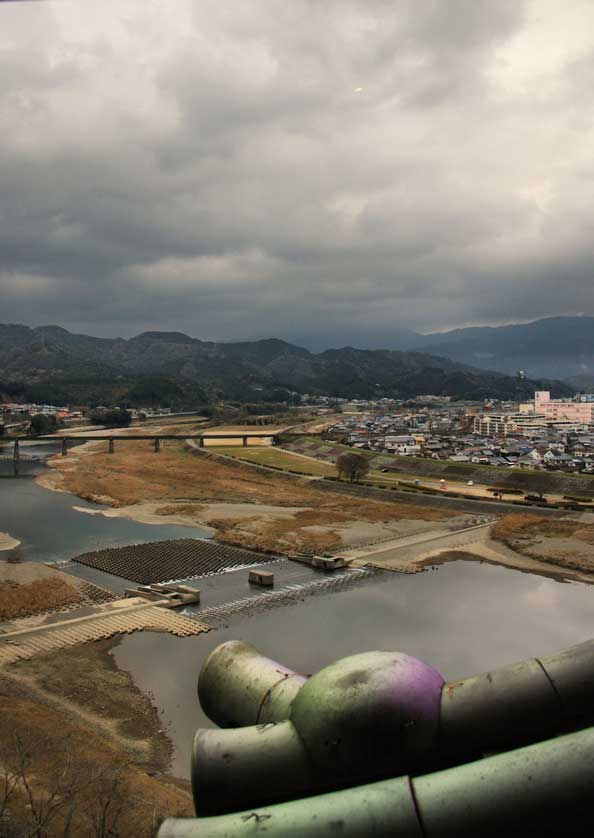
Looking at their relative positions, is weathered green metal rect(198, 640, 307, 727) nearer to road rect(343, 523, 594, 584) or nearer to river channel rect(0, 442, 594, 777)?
river channel rect(0, 442, 594, 777)

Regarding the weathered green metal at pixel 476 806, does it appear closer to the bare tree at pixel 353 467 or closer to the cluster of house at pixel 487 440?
the bare tree at pixel 353 467

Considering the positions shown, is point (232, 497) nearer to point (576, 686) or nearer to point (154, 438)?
point (154, 438)

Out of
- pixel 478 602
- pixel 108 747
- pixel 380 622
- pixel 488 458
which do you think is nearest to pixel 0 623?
pixel 108 747

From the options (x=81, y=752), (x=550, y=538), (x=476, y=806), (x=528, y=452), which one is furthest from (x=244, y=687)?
(x=528, y=452)

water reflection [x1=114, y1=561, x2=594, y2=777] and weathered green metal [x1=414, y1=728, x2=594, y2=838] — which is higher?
weathered green metal [x1=414, y1=728, x2=594, y2=838]

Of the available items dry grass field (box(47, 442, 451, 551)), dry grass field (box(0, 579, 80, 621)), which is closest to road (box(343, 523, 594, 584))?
dry grass field (box(47, 442, 451, 551))

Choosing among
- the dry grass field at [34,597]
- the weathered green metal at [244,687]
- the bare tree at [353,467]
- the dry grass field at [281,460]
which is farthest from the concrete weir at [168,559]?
the dry grass field at [281,460]
